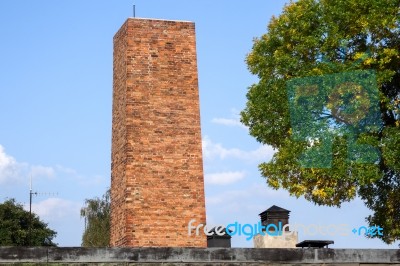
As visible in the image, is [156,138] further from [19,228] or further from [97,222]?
[19,228]

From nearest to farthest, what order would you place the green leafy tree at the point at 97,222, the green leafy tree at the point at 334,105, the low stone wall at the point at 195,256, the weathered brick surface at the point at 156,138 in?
the low stone wall at the point at 195,256
the weathered brick surface at the point at 156,138
the green leafy tree at the point at 334,105
the green leafy tree at the point at 97,222

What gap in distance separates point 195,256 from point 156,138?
31.1ft

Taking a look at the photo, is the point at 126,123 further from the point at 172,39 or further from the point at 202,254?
the point at 202,254

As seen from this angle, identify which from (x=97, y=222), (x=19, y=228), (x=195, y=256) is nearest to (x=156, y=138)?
(x=195, y=256)

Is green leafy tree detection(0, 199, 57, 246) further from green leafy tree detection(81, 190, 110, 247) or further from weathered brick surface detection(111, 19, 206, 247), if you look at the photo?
weathered brick surface detection(111, 19, 206, 247)

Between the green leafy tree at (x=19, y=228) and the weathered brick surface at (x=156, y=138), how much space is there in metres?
31.1

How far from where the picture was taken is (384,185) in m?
21.8

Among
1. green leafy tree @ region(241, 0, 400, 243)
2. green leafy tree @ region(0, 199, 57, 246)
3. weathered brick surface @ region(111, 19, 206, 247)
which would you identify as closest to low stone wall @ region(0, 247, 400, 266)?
weathered brick surface @ region(111, 19, 206, 247)

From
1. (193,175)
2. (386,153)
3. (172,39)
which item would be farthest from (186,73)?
(386,153)

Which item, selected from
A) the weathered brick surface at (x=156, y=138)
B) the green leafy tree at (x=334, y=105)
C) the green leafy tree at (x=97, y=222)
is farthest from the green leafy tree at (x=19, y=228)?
the weathered brick surface at (x=156, y=138)

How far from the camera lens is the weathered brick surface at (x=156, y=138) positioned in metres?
17.5

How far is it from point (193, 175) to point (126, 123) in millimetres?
2125

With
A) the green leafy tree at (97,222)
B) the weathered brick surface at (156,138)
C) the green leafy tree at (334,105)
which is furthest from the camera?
the green leafy tree at (97,222)

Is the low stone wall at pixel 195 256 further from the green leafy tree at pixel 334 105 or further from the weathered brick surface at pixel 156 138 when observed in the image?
the green leafy tree at pixel 334 105
